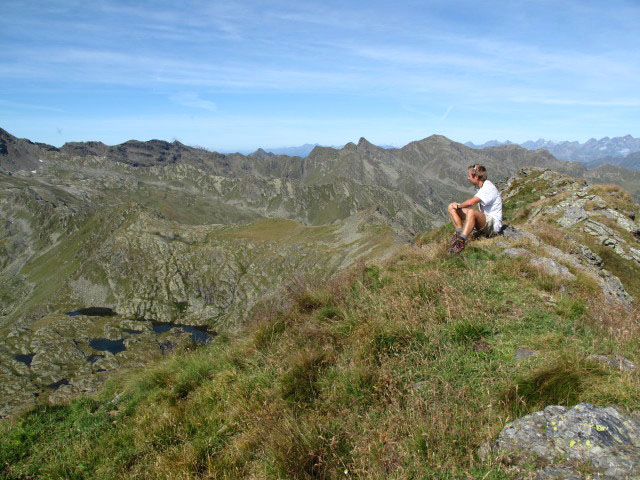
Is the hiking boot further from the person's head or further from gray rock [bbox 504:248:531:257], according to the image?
the person's head

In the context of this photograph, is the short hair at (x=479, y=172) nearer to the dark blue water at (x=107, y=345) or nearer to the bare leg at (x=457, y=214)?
the bare leg at (x=457, y=214)

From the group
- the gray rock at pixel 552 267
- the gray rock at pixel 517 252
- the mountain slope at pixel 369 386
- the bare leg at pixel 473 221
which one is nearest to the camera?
the mountain slope at pixel 369 386

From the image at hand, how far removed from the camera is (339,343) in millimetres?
7340

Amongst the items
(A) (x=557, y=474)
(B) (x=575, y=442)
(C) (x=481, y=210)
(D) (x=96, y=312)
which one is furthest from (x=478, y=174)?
(D) (x=96, y=312)

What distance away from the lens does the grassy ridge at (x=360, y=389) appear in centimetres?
460

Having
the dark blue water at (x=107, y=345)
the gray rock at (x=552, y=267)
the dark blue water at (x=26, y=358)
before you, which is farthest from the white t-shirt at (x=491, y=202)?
the dark blue water at (x=26, y=358)

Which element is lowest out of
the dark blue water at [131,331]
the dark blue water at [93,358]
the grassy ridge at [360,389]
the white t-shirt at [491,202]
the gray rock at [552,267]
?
the dark blue water at [131,331]

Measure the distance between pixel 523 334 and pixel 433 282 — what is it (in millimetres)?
2373

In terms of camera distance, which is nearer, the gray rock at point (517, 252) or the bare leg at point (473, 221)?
the gray rock at point (517, 252)

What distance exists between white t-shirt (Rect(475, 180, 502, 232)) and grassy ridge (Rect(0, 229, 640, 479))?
367 centimetres

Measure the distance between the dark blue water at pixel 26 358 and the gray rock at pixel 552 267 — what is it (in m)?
162

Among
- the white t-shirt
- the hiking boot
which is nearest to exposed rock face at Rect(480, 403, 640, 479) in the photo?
the hiking boot

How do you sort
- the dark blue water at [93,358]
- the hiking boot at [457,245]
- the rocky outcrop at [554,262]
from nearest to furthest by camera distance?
the rocky outcrop at [554,262], the hiking boot at [457,245], the dark blue water at [93,358]

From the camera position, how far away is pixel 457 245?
1129 centimetres
